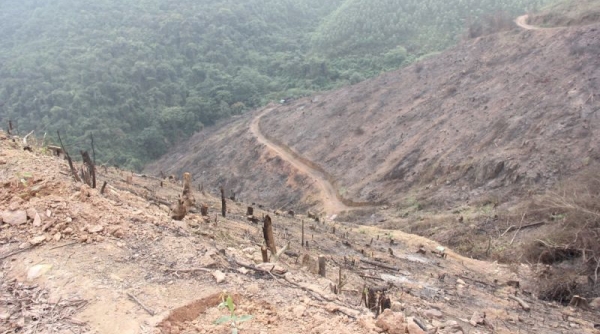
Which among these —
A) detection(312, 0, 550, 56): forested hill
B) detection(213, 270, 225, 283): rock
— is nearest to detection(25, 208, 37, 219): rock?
detection(213, 270, 225, 283): rock

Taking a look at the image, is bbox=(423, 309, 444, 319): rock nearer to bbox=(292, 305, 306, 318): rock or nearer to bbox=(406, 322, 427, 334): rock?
bbox=(406, 322, 427, 334): rock

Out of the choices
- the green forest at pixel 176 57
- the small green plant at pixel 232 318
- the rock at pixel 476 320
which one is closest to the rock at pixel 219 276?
the small green plant at pixel 232 318

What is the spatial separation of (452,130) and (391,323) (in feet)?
75.5

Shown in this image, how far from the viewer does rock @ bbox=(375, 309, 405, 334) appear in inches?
163

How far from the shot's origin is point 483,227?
54.1ft

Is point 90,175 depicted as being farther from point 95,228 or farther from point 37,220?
point 95,228

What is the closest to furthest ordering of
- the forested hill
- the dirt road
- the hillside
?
the hillside → the dirt road → the forested hill

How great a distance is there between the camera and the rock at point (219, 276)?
4.92 meters

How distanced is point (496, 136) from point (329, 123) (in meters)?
14.9

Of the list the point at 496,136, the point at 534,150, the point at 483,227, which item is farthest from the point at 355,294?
the point at 496,136

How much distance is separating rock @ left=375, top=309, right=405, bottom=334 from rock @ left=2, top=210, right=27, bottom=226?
4152 mm

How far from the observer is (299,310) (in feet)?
14.6

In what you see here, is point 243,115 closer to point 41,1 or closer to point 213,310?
point 213,310

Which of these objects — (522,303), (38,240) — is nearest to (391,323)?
(38,240)
